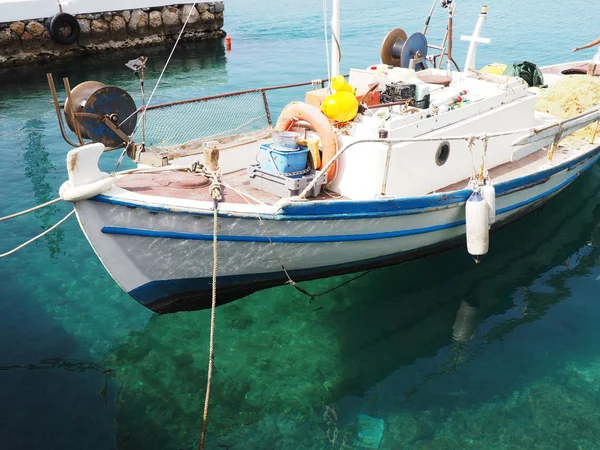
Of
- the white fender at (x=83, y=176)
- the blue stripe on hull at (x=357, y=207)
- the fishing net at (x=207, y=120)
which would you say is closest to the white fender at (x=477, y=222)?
the blue stripe on hull at (x=357, y=207)

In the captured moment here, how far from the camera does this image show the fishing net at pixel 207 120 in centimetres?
958

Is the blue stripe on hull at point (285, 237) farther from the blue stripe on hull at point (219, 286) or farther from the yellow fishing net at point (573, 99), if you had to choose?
the yellow fishing net at point (573, 99)

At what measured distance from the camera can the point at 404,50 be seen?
11414 mm

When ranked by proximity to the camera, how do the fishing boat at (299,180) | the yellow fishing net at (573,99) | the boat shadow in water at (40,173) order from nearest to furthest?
the fishing boat at (299,180) → the boat shadow in water at (40,173) → the yellow fishing net at (573,99)

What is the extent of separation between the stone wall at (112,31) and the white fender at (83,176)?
21.3 m

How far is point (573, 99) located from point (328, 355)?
8.34 meters

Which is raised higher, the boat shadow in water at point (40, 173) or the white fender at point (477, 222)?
the white fender at point (477, 222)

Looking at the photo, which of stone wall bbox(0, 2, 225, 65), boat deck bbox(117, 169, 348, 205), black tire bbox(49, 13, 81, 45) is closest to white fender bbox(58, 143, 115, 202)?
boat deck bbox(117, 169, 348, 205)

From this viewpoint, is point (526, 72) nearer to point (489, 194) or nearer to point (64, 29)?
point (489, 194)

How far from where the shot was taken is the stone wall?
25188 mm

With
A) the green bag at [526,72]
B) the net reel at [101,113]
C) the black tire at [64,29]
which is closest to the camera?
the net reel at [101,113]

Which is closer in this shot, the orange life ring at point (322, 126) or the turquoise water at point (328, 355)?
the turquoise water at point (328, 355)

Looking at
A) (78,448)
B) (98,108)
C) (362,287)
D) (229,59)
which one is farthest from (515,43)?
(78,448)

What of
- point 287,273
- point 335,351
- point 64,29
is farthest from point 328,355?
point 64,29
